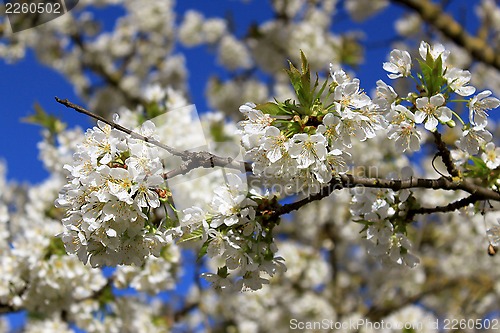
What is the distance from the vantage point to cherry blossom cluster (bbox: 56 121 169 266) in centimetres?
133

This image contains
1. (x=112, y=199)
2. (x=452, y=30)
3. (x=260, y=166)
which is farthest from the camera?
(x=452, y=30)

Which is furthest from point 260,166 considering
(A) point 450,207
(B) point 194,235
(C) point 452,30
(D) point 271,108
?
(C) point 452,30

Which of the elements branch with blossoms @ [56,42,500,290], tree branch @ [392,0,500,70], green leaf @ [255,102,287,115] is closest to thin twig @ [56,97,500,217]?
branch with blossoms @ [56,42,500,290]

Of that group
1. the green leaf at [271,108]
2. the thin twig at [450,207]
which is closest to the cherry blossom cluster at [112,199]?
the green leaf at [271,108]

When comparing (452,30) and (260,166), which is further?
(452,30)

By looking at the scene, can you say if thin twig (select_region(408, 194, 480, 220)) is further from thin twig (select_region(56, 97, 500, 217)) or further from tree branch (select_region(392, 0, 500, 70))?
tree branch (select_region(392, 0, 500, 70))

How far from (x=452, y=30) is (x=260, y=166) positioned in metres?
3.89

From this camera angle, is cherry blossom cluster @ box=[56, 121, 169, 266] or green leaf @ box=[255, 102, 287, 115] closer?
cherry blossom cluster @ box=[56, 121, 169, 266]

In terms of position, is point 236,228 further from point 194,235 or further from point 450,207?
point 450,207

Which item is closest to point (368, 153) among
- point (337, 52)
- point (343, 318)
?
point (337, 52)

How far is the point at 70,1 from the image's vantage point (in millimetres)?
4922

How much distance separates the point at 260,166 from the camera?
4.67 ft

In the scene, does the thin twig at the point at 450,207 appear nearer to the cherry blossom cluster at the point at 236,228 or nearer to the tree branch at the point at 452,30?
the cherry blossom cluster at the point at 236,228

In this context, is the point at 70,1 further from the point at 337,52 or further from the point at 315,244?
the point at 315,244
